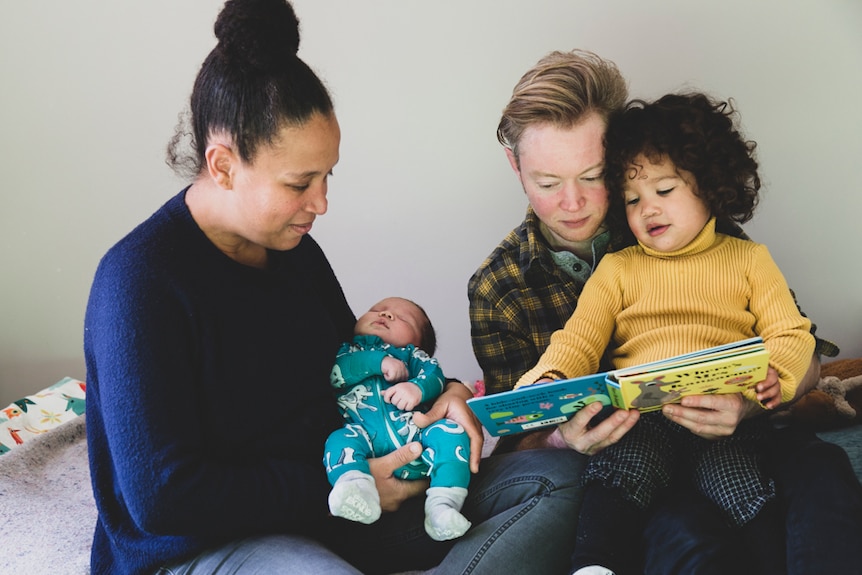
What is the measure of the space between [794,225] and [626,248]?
3.15 feet

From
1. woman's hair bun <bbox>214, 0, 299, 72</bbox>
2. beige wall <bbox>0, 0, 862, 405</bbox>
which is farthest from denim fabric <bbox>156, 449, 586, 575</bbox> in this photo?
beige wall <bbox>0, 0, 862, 405</bbox>

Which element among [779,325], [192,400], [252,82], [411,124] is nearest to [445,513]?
[192,400]

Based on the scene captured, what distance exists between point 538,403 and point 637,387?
0.63 feet

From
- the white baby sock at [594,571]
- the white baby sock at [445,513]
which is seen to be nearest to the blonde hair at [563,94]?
the white baby sock at [445,513]

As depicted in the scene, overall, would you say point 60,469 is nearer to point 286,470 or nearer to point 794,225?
point 286,470

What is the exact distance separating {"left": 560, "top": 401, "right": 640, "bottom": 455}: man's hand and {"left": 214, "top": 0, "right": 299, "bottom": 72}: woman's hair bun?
3.04 ft

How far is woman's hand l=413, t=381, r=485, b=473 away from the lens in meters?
1.89

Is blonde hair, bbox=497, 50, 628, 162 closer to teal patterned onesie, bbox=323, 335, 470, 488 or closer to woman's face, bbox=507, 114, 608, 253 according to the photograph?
woman's face, bbox=507, 114, 608, 253

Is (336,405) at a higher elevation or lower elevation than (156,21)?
lower

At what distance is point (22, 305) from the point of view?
303 centimetres

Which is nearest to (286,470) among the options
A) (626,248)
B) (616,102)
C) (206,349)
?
(206,349)

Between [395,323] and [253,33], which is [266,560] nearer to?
[395,323]

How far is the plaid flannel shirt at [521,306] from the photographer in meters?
2.19

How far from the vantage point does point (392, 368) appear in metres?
1.99
